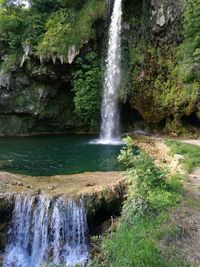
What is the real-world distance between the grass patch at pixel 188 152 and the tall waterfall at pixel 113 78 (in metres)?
6.65

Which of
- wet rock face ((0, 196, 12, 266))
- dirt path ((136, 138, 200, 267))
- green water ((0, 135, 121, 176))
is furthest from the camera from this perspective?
green water ((0, 135, 121, 176))

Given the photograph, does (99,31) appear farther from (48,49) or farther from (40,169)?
(40,169)

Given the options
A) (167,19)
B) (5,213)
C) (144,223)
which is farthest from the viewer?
(167,19)

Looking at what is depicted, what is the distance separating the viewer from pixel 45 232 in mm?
10703

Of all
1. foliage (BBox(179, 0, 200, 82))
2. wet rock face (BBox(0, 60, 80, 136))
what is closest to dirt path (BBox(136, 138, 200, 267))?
foliage (BBox(179, 0, 200, 82))

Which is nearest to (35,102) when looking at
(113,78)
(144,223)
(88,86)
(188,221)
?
(88,86)

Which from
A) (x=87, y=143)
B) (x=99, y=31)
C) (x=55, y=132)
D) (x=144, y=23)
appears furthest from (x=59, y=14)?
(x=87, y=143)

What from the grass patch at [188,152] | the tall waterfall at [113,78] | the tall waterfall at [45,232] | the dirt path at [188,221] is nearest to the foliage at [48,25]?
the tall waterfall at [113,78]

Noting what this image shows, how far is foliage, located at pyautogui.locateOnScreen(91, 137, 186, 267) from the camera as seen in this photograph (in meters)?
7.06

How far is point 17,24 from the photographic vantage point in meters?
26.5

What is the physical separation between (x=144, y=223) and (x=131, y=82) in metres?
16.9

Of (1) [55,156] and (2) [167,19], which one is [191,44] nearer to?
(2) [167,19]

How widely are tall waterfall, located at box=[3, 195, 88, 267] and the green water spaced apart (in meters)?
4.09

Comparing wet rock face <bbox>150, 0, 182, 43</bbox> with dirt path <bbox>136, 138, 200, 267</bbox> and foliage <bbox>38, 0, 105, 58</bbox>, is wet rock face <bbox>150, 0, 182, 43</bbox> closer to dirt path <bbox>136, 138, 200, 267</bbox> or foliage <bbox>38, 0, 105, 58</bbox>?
foliage <bbox>38, 0, 105, 58</bbox>
